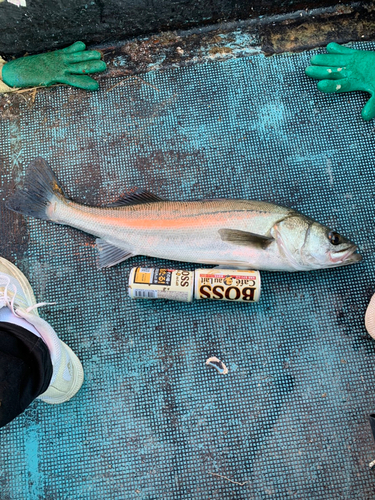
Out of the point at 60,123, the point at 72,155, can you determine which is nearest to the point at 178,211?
the point at 72,155

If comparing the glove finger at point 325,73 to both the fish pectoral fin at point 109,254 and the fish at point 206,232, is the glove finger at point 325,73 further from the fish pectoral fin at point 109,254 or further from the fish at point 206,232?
the fish pectoral fin at point 109,254

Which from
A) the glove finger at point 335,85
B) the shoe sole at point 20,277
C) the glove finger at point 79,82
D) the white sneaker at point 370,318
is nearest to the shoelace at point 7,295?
the shoe sole at point 20,277

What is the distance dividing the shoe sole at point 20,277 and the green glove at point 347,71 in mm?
2666

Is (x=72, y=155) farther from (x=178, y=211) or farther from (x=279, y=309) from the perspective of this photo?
(x=279, y=309)

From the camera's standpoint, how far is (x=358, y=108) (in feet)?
9.77

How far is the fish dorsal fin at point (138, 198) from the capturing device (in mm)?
2746

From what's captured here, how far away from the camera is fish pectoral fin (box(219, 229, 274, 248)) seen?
2.53 meters

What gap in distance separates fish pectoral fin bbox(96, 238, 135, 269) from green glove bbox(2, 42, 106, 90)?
1312 mm

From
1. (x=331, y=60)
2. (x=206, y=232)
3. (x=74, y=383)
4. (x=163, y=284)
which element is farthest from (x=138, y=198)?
(x=331, y=60)

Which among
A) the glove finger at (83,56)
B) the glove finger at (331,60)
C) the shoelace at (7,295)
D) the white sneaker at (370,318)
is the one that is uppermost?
the glove finger at (83,56)

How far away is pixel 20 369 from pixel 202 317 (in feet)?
4.16

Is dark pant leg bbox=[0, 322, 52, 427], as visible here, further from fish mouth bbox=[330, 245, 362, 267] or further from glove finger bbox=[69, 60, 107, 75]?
glove finger bbox=[69, 60, 107, 75]

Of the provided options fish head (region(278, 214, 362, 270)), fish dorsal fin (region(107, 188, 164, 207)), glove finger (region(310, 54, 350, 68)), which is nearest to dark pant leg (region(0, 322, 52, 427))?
fish dorsal fin (region(107, 188, 164, 207))

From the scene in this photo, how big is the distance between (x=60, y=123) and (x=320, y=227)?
2.17 meters
